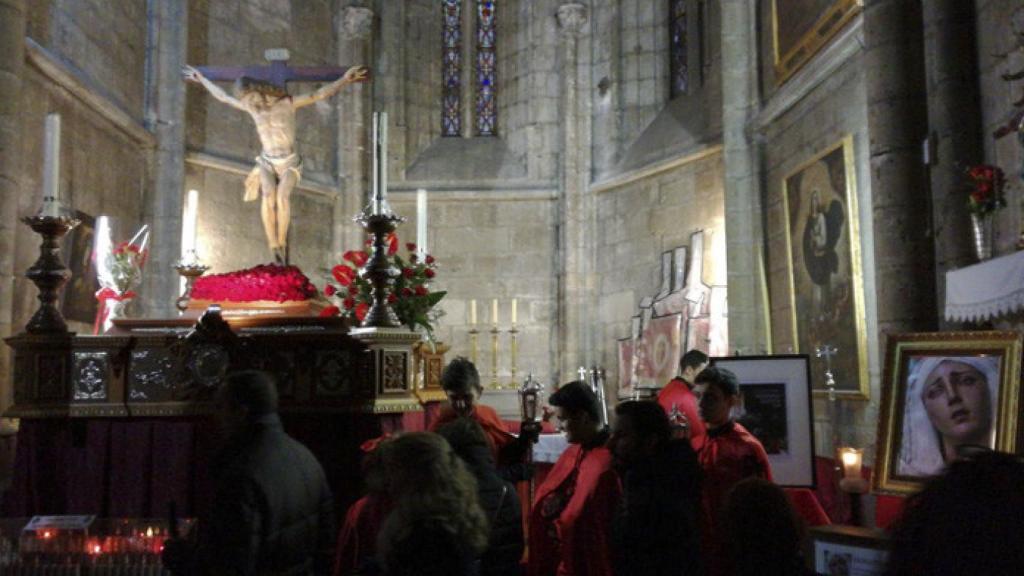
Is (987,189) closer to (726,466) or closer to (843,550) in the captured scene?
(726,466)

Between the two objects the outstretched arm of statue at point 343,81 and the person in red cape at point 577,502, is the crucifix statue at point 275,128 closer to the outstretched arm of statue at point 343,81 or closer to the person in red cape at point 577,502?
the outstretched arm of statue at point 343,81

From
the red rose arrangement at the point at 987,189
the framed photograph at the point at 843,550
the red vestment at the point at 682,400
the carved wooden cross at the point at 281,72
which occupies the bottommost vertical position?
the framed photograph at the point at 843,550

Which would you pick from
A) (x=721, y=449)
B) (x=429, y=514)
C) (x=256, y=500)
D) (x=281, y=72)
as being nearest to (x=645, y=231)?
(x=281, y=72)

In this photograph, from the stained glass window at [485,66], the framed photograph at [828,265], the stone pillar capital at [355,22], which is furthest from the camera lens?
the stained glass window at [485,66]

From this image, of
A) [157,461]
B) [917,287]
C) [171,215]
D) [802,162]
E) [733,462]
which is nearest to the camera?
[733,462]

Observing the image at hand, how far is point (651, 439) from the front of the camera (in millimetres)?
3160

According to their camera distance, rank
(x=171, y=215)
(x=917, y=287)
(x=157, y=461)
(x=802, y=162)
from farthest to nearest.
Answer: (x=171, y=215), (x=802, y=162), (x=917, y=287), (x=157, y=461)

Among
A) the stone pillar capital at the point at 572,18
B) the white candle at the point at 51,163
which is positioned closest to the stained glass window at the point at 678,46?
the stone pillar capital at the point at 572,18

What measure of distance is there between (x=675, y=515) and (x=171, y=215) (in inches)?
411

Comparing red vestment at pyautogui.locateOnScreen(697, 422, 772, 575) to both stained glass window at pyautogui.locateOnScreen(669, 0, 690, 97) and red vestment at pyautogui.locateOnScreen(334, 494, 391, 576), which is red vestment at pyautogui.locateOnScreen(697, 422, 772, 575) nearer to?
red vestment at pyautogui.locateOnScreen(334, 494, 391, 576)

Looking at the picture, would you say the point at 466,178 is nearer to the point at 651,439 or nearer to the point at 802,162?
the point at 802,162

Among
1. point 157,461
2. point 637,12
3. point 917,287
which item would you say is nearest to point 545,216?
point 637,12

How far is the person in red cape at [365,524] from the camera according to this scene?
3.53 meters

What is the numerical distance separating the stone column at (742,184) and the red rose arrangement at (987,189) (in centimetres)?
618
